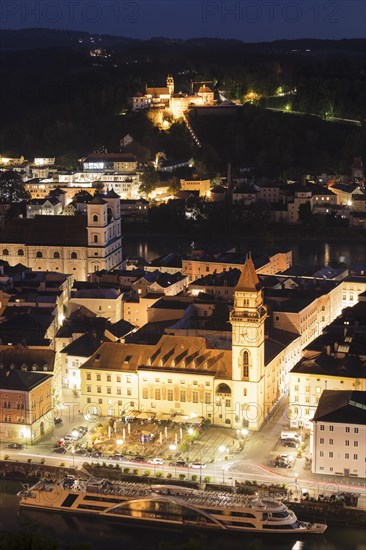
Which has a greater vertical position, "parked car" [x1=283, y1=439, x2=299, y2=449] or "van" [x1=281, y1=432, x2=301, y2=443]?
"van" [x1=281, y1=432, x2=301, y2=443]

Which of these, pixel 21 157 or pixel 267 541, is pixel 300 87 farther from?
pixel 267 541

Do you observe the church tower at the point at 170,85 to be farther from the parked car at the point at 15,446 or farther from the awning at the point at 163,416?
the parked car at the point at 15,446

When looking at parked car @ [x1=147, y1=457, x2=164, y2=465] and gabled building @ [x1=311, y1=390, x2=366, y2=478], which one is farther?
parked car @ [x1=147, y1=457, x2=164, y2=465]

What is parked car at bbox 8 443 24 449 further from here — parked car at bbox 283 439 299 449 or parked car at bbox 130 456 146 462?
parked car at bbox 283 439 299 449

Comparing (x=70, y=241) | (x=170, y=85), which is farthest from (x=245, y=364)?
(x=170, y=85)

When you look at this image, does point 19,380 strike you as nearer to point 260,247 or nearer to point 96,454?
point 96,454

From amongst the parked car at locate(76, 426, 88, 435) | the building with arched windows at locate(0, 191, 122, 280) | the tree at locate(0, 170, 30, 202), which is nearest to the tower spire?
the parked car at locate(76, 426, 88, 435)

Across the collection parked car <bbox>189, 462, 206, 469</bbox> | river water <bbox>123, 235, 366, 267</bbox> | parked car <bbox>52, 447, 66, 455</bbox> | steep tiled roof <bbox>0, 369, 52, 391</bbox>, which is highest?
steep tiled roof <bbox>0, 369, 52, 391</bbox>

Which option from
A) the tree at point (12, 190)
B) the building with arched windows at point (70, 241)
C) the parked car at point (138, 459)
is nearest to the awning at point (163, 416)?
the parked car at point (138, 459)
